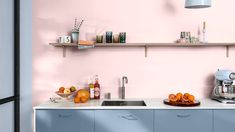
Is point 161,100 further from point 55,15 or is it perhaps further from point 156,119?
point 55,15

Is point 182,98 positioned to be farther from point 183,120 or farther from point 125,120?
point 125,120

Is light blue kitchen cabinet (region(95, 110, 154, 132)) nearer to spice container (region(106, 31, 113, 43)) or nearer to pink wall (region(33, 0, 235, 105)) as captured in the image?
pink wall (region(33, 0, 235, 105))

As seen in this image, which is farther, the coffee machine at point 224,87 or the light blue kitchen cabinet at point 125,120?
the coffee machine at point 224,87

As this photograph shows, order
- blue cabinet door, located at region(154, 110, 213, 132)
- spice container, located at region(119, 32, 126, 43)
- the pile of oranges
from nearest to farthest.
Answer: blue cabinet door, located at region(154, 110, 213, 132), the pile of oranges, spice container, located at region(119, 32, 126, 43)

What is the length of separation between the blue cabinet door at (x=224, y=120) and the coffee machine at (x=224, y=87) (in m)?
0.21

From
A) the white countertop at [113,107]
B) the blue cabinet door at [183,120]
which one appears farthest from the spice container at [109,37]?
the blue cabinet door at [183,120]

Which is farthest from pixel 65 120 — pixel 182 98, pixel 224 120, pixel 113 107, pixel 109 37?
pixel 224 120

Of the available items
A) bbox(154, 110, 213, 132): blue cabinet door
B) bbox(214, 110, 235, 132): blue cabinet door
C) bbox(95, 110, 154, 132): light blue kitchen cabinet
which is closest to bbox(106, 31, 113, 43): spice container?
bbox(95, 110, 154, 132): light blue kitchen cabinet

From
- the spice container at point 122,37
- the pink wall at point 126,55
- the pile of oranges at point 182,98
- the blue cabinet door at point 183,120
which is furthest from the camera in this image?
the pink wall at point 126,55

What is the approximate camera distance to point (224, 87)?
3.17 meters

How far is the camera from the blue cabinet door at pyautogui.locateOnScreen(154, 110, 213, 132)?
2.84 m

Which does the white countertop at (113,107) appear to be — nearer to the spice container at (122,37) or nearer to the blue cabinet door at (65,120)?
the blue cabinet door at (65,120)

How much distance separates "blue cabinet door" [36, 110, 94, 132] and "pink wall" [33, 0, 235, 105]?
0.60m

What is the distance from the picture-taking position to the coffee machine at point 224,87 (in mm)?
3107
